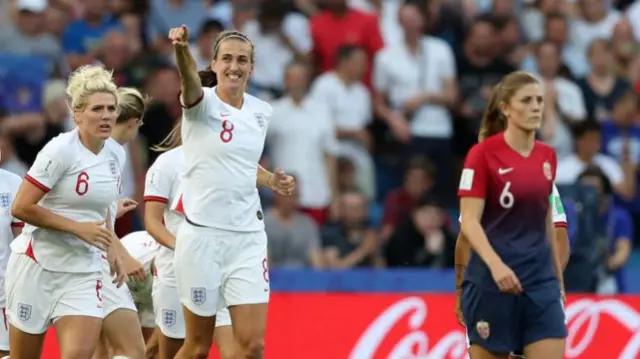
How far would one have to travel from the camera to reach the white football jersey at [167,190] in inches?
417

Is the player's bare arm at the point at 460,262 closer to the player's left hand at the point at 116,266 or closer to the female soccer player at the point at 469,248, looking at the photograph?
the female soccer player at the point at 469,248

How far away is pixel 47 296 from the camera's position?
9.36 metres

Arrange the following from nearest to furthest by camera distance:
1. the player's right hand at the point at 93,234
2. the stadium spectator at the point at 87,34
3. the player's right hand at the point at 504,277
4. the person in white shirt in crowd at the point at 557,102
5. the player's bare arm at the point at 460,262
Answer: the player's right hand at the point at 504,277
the player's right hand at the point at 93,234
the player's bare arm at the point at 460,262
the stadium spectator at the point at 87,34
the person in white shirt in crowd at the point at 557,102

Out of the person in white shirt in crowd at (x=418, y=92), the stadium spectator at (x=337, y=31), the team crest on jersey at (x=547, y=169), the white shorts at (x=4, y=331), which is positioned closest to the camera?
the team crest on jersey at (x=547, y=169)

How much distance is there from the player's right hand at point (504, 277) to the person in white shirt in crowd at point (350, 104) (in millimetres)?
8069

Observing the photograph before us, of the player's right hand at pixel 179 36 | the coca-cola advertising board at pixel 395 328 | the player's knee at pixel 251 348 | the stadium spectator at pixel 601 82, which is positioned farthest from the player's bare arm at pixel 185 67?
the stadium spectator at pixel 601 82

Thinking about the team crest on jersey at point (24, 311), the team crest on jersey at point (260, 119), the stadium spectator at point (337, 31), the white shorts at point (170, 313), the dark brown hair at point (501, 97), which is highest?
the stadium spectator at point (337, 31)

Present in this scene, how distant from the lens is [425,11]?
57.8 ft

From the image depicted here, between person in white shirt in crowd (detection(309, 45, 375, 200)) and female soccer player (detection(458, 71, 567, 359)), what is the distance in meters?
7.77

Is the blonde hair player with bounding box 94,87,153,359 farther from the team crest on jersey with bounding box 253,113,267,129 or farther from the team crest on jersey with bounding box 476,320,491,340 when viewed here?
the team crest on jersey with bounding box 476,320,491,340

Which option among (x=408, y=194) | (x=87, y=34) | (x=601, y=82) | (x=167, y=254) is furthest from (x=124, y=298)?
(x=601, y=82)

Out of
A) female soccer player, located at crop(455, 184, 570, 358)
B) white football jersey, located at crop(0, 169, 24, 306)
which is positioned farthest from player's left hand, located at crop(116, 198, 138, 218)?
female soccer player, located at crop(455, 184, 570, 358)

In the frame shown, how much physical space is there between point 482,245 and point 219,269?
5.90 ft

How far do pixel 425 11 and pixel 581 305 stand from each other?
6.14 meters
